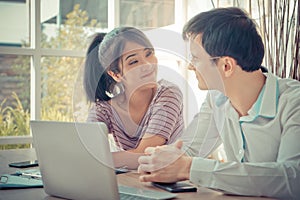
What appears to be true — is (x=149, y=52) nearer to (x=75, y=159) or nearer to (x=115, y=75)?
(x=115, y=75)

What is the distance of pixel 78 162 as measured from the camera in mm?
1137

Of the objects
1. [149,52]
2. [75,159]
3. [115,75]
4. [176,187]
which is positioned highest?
[149,52]

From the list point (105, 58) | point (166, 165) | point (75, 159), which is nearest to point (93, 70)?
point (105, 58)

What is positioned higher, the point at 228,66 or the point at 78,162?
the point at 228,66

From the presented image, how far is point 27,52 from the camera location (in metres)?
4.17

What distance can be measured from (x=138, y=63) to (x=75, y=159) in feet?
2.84

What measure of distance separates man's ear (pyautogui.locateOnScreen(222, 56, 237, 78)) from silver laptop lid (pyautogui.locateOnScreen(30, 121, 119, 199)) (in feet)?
1.99

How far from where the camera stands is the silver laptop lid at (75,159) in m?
1.06

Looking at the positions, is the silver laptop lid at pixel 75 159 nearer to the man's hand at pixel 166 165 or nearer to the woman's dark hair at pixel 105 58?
the man's hand at pixel 166 165

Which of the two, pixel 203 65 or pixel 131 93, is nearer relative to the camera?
pixel 203 65

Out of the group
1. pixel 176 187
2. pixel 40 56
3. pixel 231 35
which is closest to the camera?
pixel 176 187

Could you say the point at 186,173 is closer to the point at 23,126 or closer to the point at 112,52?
the point at 112,52

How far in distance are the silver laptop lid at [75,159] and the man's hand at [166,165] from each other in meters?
0.24

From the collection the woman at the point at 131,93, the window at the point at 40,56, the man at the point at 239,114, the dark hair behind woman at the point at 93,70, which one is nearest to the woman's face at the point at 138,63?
the woman at the point at 131,93
